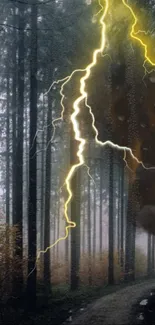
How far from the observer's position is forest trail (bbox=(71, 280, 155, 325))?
10.6m

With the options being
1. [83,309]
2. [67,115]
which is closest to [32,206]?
[83,309]

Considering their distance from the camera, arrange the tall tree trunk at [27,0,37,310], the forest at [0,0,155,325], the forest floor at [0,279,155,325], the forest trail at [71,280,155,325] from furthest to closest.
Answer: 1. the forest at [0,0,155,325]
2. the tall tree trunk at [27,0,37,310]
3. the forest floor at [0,279,155,325]
4. the forest trail at [71,280,155,325]

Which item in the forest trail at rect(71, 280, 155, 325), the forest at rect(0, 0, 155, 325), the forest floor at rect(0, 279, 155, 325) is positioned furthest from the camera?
the forest at rect(0, 0, 155, 325)

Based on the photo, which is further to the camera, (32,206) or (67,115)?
(67,115)

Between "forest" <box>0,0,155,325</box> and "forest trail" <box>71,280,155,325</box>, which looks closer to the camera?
"forest trail" <box>71,280,155,325</box>

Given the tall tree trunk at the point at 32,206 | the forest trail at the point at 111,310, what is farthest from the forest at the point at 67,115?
the forest trail at the point at 111,310

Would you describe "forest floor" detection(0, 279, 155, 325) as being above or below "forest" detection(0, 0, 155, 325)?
below

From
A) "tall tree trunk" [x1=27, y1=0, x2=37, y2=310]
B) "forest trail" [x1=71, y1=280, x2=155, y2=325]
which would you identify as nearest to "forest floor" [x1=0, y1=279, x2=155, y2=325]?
"forest trail" [x1=71, y1=280, x2=155, y2=325]

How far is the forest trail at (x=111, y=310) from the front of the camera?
10.6 m

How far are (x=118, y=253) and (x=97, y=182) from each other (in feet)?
17.5

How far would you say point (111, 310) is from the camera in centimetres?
1188

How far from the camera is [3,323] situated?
11.5 meters

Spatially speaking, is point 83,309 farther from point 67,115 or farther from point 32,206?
point 67,115

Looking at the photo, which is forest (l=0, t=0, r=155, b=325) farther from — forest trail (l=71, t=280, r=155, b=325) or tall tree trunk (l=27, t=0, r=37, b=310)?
forest trail (l=71, t=280, r=155, b=325)
